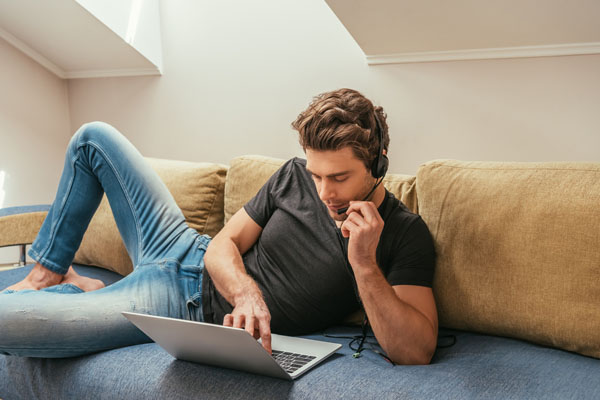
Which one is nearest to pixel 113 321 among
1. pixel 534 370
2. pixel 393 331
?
pixel 393 331

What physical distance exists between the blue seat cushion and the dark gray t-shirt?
101 millimetres

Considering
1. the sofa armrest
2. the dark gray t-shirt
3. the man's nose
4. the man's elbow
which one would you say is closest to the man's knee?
the dark gray t-shirt

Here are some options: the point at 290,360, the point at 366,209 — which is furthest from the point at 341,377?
the point at 366,209

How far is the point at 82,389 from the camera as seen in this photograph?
4.48 feet

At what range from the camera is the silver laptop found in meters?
1.09

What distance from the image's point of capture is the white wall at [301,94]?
187cm

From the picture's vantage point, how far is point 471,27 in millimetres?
1868

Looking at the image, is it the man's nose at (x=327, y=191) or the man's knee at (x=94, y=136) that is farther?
the man's knee at (x=94, y=136)

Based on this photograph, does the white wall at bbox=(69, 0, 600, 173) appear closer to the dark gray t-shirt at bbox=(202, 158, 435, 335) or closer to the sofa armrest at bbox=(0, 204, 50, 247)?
the dark gray t-shirt at bbox=(202, 158, 435, 335)

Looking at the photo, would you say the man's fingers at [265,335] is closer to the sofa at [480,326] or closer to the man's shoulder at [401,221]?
the sofa at [480,326]

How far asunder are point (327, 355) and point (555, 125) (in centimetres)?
109

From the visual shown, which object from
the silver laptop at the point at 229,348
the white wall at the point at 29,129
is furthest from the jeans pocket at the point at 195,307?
the white wall at the point at 29,129

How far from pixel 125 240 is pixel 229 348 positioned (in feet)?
2.68

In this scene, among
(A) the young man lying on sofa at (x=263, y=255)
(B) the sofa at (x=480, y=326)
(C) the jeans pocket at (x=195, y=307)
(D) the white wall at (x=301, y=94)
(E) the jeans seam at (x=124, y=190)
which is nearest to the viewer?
(B) the sofa at (x=480, y=326)
